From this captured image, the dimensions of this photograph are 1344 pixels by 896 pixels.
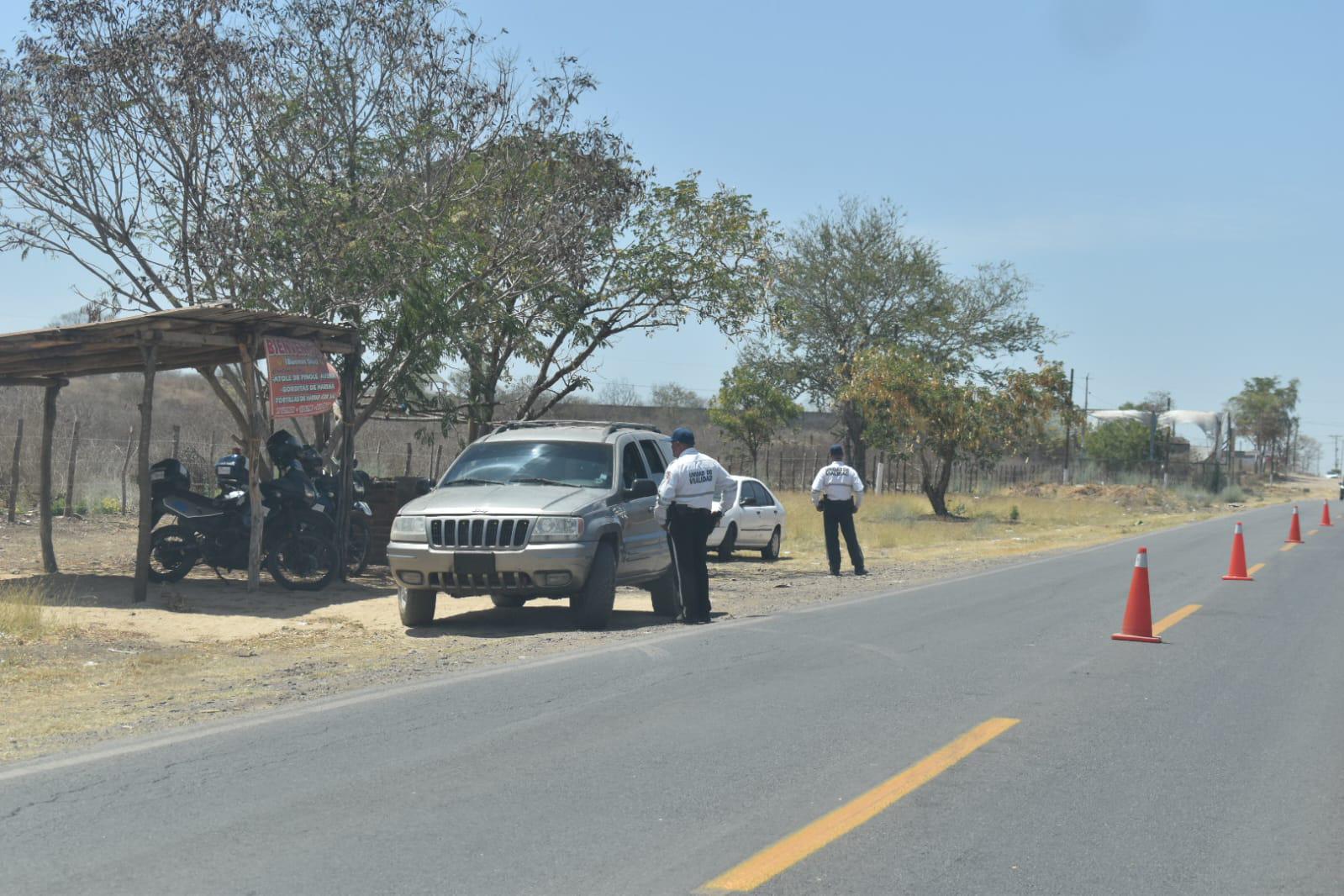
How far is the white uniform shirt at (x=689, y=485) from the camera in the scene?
502 inches

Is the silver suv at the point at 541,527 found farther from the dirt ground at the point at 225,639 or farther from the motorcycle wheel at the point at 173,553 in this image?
the motorcycle wheel at the point at 173,553

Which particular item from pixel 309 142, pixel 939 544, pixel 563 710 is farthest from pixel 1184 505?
pixel 563 710

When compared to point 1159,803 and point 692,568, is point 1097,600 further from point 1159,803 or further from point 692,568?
point 1159,803

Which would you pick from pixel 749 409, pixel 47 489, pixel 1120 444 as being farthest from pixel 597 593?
pixel 1120 444

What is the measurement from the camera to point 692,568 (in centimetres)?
1304

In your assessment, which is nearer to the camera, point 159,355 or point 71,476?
point 159,355

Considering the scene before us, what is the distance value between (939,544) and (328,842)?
25816 mm

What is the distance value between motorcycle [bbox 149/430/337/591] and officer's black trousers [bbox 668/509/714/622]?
5.32 meters

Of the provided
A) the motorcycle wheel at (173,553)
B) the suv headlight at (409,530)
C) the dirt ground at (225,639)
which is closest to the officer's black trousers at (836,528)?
the dirt ground at (225,639)

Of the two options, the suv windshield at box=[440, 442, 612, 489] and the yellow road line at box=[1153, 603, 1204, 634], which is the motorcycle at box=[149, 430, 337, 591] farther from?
the yellow road line at box=[1153, 603, 1204, 634]

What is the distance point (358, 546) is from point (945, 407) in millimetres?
24824

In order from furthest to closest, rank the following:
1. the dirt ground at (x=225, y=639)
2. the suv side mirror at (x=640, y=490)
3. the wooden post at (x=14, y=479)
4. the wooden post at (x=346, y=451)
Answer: the wooden post at (x=14, y=479)
the wooden post at (x=346, y=451)
the suv side mirror at (x=640, y=490)
the dirt ground at (x=225, y=639)

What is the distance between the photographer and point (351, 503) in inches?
690

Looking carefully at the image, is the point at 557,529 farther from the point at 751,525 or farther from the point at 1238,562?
the point at 751,525
